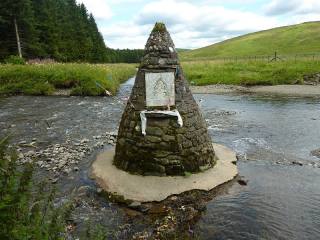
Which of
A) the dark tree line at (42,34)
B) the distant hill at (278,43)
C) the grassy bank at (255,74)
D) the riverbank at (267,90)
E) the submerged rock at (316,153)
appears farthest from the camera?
the distant hill at (278,43)

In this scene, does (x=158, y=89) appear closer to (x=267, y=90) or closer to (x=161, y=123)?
(x=161, y=123)

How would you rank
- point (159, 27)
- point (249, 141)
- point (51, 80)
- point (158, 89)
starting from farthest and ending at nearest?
point (51, 80), point (249, 141), point (159, 27), point (158, 89)

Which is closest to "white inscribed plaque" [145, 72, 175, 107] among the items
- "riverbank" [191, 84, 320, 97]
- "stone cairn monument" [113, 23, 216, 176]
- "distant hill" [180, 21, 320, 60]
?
"stone cairn monument" [113, 23, 216, 176]

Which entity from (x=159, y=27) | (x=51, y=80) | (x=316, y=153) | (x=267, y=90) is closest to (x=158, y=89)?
(x=159, y=27)

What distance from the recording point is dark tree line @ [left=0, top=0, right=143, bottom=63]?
48031 millimetres

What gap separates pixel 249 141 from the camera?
16.6m

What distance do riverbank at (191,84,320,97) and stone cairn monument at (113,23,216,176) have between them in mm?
24884

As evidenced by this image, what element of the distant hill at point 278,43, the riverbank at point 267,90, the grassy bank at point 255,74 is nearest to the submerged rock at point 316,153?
the riverbank at point 267,90

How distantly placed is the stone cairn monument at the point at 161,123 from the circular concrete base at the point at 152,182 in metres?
0.27

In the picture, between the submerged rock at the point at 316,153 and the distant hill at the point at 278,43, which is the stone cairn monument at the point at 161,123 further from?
the distant hill at the point at 278,43

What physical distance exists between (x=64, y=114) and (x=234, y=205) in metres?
15.3

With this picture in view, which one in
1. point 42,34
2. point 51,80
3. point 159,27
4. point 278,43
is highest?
point 159,27

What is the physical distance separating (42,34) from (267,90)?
36.6 metres

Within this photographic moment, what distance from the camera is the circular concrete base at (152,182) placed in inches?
387
